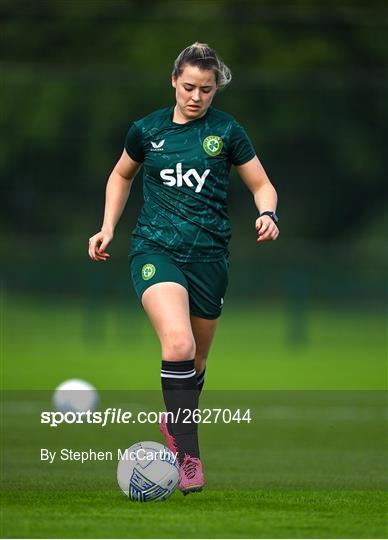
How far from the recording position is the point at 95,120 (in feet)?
63.5

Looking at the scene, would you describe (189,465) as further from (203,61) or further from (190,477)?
(203,61)

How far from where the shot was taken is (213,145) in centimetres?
628

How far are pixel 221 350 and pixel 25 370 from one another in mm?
3456

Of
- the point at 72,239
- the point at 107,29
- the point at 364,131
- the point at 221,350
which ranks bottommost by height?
the point at 221,350

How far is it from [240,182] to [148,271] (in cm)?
1216

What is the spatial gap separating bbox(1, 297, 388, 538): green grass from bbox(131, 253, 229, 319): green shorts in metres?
0.87

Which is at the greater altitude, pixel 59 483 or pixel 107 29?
pixel 107 29

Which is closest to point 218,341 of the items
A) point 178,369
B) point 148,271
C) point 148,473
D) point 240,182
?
point 240,182

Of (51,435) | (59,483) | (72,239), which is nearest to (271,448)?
(51,435)

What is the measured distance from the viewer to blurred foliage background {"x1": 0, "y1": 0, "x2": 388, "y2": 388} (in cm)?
1817

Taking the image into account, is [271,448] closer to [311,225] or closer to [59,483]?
[59,483]

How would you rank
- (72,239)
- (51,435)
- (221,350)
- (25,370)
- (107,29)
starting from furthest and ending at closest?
(107,29) < (72,239) < (221,350) < (25,370) < (51,435)

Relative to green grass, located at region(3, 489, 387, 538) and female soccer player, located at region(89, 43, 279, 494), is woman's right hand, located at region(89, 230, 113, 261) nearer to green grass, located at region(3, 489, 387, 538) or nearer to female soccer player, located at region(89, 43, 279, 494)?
female soccer player, located at region(89, 43, 279, 494)

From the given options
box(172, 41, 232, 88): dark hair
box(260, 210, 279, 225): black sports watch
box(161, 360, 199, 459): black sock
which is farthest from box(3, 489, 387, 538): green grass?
box(172, 41, 232, 88): dark hair
